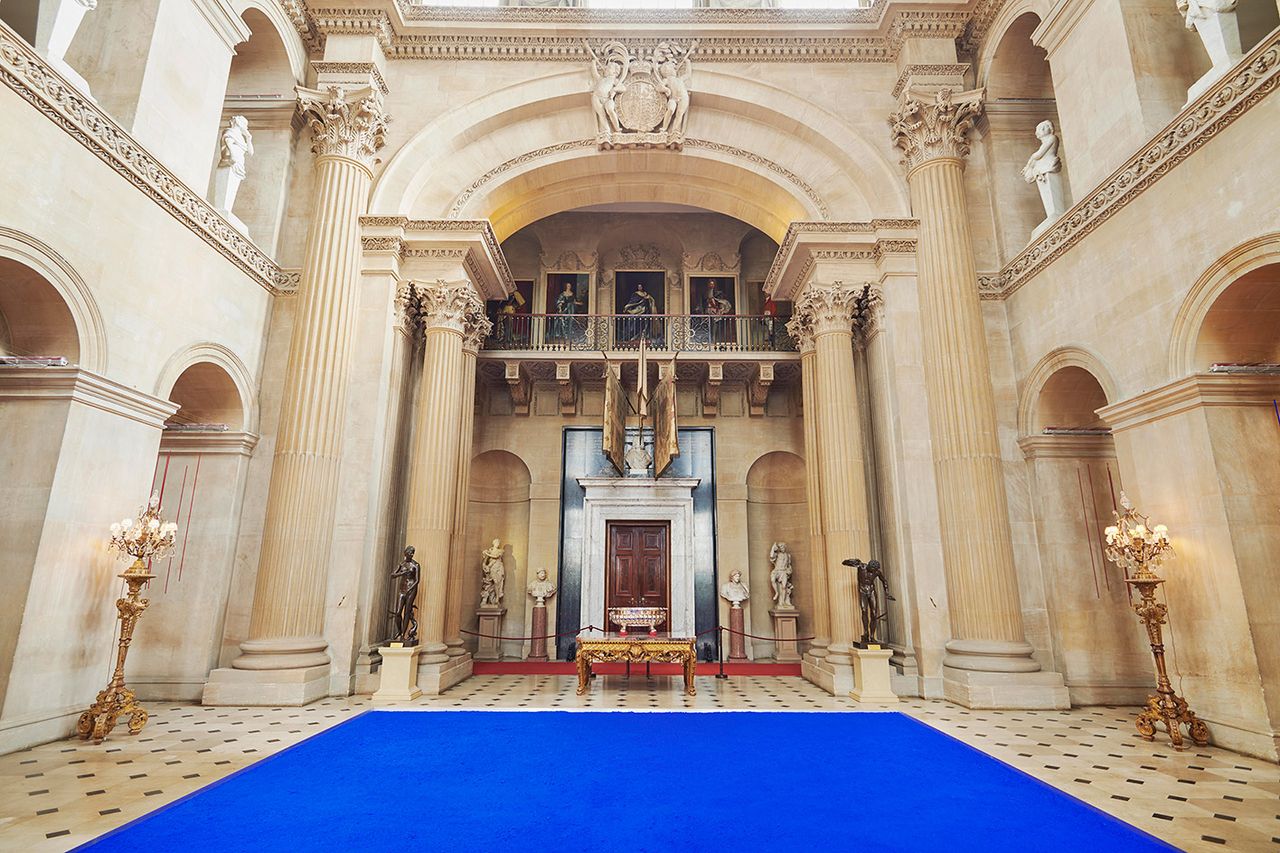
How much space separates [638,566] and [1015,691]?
7.10 metres

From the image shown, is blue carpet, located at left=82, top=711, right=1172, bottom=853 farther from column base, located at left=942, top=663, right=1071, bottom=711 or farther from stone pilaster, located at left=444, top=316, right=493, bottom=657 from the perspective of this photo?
stone pilaster, located at left=444, top=316, right=493, bottom=657

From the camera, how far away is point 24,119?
536 cm

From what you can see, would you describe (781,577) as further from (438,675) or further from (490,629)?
(438,675)

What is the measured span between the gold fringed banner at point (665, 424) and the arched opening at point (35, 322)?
759 centimetres

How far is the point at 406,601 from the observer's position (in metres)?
8.16

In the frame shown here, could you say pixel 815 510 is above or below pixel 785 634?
above

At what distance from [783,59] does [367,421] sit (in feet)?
28.6

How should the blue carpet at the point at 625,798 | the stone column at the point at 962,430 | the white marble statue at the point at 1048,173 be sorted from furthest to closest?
the white marble statue at the point at 1048,173 < the stone column at the point at 962,430 < the blue carpet at the point at 625,798

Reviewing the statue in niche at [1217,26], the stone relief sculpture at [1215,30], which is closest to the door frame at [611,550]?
the stone relief sculpture at [1215,30]

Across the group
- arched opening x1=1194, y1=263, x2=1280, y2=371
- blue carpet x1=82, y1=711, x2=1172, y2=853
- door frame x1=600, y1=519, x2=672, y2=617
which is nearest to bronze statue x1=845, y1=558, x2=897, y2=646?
blue carpet x1=82, y1=711, x2=1172, y2=853

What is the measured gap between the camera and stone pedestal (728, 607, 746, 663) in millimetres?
12270

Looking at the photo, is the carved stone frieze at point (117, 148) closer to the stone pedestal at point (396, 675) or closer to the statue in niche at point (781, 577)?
the stone pedestal at point (396, 675)

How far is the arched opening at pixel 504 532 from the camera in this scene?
12711mm

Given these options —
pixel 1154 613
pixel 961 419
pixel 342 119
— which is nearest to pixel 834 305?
pixel 961 419
